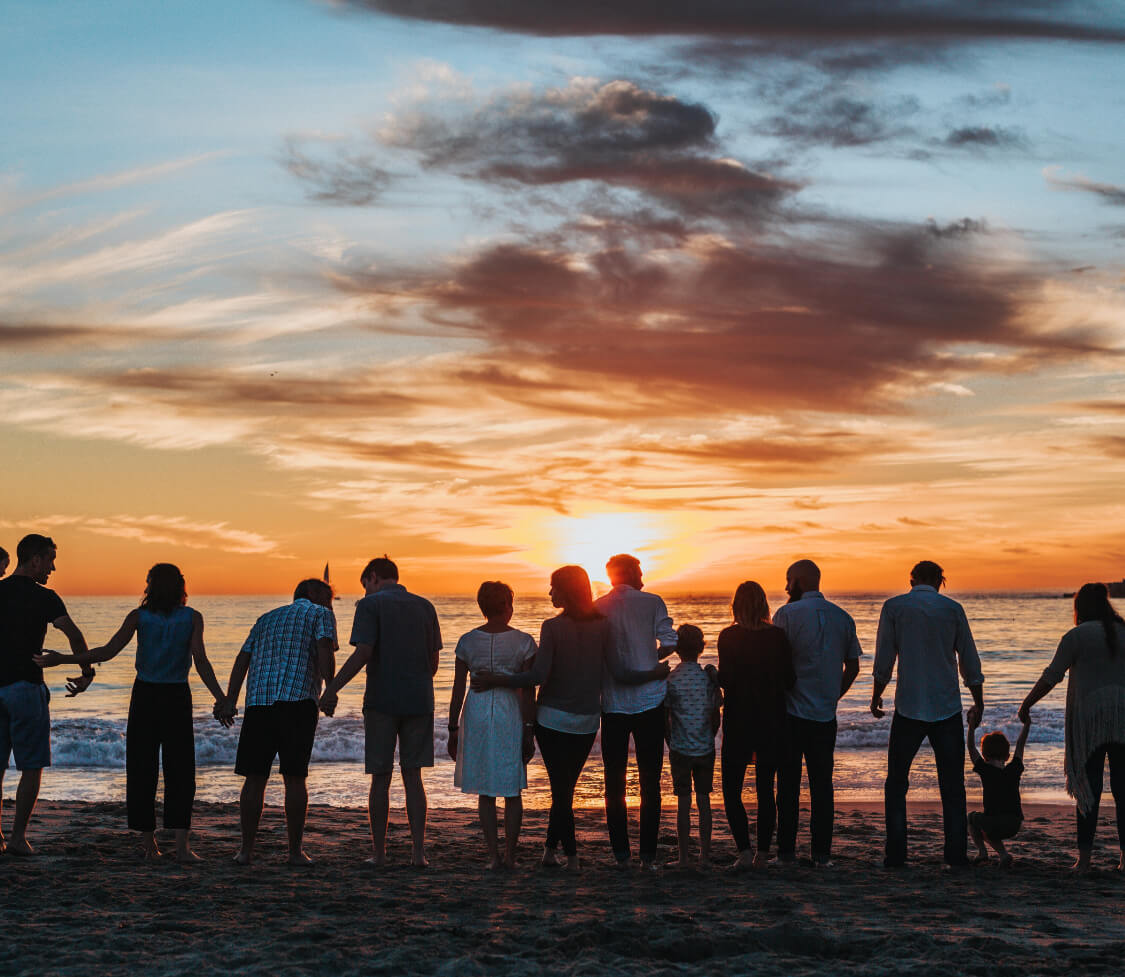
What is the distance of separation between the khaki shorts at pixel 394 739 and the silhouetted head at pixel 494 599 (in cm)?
86

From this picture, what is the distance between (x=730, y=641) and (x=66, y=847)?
496 centimetres

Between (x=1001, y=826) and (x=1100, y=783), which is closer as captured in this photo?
(x=1100, y=783)

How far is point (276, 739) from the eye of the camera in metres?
7.20

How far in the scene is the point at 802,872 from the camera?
7.21 metres

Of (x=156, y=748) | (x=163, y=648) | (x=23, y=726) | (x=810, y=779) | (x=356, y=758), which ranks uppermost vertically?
(x=163, y=648)

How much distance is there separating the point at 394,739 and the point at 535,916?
183cm

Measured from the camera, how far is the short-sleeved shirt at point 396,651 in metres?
7.25

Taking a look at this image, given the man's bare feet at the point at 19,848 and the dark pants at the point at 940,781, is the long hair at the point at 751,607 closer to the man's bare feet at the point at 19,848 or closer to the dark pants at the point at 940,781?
the dark pants at the point at 940,781

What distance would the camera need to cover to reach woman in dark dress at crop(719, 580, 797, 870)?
723 cm

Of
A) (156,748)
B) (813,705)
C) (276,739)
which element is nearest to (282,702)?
(276,739)

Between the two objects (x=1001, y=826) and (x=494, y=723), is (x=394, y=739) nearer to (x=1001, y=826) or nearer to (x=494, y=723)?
(x=494, y=723)

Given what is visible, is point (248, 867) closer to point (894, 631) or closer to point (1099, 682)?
point (894, 631)

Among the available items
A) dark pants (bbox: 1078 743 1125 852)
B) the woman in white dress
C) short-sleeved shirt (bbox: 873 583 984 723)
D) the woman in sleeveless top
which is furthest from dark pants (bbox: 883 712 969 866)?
the woman in sleeveless top

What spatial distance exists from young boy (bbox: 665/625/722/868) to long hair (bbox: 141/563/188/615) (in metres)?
3.35
